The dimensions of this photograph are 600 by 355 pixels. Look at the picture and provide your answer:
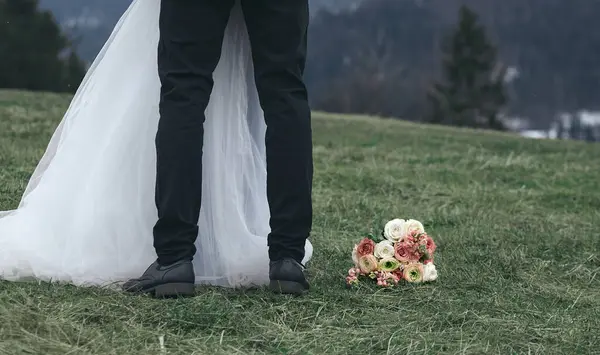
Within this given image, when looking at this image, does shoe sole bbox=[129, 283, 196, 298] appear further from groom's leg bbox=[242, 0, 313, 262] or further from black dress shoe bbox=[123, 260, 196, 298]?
groom's leg bbox=[242, 0, 313, 262]

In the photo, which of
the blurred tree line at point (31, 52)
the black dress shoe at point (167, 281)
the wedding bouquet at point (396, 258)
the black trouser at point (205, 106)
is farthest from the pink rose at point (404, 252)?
the blurred tree line at point (31, 52)

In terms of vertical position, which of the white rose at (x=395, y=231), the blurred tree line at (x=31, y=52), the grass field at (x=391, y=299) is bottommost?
the grass field at (x=391, y=299)

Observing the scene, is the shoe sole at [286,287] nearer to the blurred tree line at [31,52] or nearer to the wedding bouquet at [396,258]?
the wedding bouquet at [396,258]

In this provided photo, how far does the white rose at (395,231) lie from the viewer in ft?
A: 9.36

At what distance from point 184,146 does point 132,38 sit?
521 mm

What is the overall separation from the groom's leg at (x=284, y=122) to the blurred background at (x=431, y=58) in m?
0.65

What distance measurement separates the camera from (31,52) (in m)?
26.9

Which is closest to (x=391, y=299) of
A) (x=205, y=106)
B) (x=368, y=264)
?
(x=368, y=264)

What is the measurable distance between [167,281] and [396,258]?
0.81 meters

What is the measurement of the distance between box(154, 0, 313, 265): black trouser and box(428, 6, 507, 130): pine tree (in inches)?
1399

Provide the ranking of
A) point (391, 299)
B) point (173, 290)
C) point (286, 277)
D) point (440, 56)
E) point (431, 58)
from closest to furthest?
point (173, 290)
point (286, 277)
point (391, 299)
point (440, 56)
point (431, 58)

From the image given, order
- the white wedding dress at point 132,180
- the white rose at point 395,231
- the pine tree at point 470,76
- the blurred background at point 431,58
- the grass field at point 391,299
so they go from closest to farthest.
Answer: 1. the grass field at point 391,299
2. the white wedding dress at point 132,180
3. the white rose at point 395,231
4. the blurred background at point 431,58
5. the pine tree at point 470,76

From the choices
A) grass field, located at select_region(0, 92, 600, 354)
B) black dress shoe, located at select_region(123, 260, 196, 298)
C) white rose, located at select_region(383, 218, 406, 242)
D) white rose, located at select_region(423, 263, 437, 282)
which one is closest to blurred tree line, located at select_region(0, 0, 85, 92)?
grass field, located at select_region(0, 92, 600, 354)

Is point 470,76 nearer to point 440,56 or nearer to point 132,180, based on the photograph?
point 440,56
